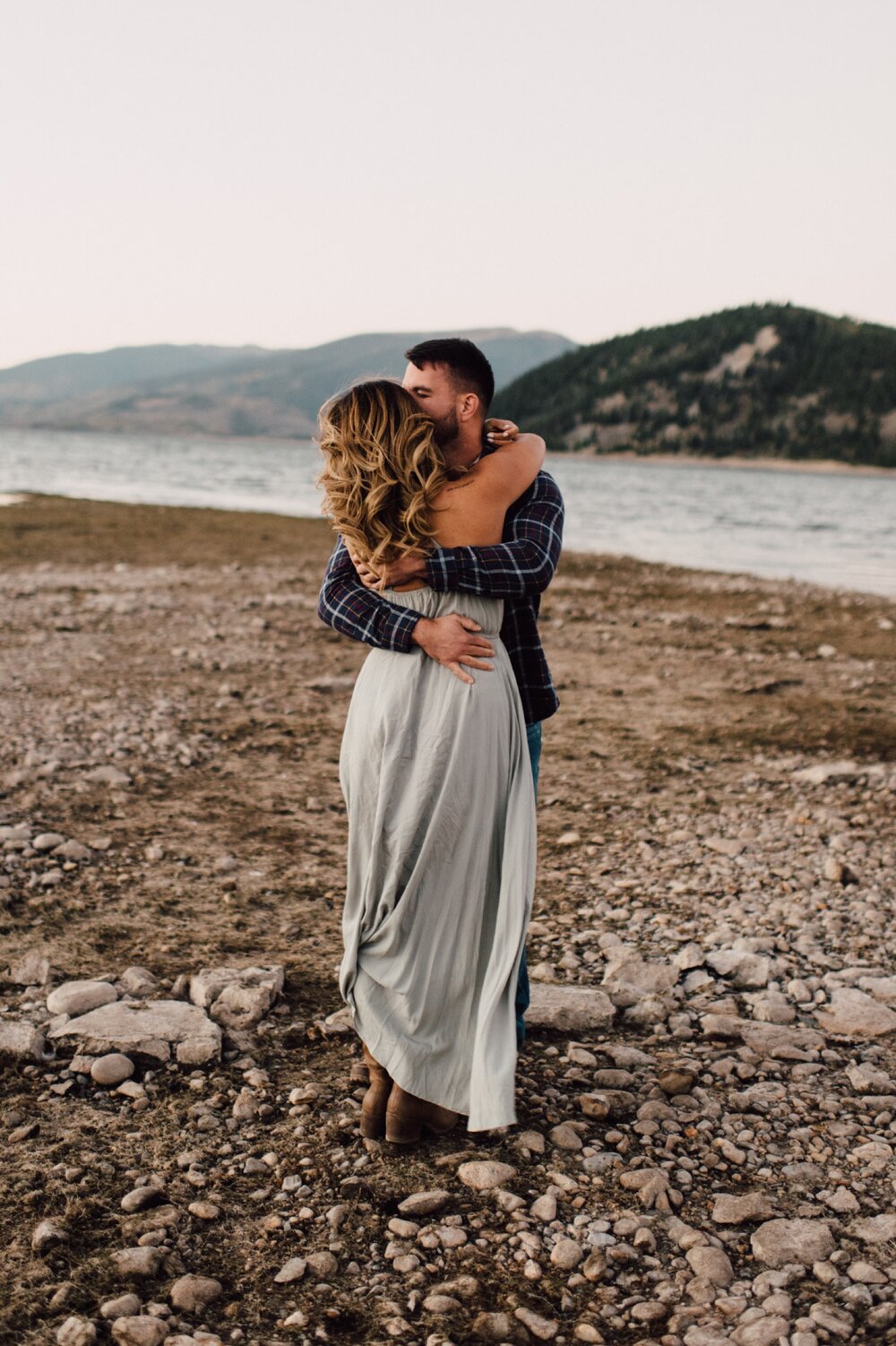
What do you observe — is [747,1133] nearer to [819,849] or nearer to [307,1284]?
[307,1284]

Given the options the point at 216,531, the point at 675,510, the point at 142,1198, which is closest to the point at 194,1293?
the point at 142,1198

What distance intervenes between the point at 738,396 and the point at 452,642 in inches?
7262

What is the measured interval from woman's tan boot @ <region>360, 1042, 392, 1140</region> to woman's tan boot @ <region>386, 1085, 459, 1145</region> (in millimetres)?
34

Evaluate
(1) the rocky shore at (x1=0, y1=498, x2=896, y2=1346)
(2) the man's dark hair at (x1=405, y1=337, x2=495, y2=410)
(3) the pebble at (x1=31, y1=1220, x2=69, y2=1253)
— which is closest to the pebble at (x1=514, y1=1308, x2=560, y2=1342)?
(1) the rocky shore at (x1=0, y1=498, x2=896, y2=1346)

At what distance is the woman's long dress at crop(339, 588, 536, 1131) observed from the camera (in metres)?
3.44

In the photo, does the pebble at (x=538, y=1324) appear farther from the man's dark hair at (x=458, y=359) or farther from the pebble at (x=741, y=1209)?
the man's dark hair at (x=458, y=359)

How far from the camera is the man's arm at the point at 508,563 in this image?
3.37 m

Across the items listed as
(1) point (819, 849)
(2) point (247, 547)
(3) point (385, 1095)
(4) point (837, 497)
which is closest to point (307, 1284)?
(3) point (385, 1095)

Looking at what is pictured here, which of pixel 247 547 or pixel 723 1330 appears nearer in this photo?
pixel 723 1330

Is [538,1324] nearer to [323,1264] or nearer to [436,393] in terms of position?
[323,1264]

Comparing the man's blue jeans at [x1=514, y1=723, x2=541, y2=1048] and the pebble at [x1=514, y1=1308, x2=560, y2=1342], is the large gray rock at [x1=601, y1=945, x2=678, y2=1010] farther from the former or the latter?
the pebble at [x1=514, y1=1308, x2=560, y2=1342]

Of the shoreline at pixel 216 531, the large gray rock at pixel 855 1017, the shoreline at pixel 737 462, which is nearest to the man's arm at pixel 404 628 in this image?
the large gray rock at pixel 855 1017

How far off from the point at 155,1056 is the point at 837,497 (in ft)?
252

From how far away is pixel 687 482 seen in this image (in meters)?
93.2
